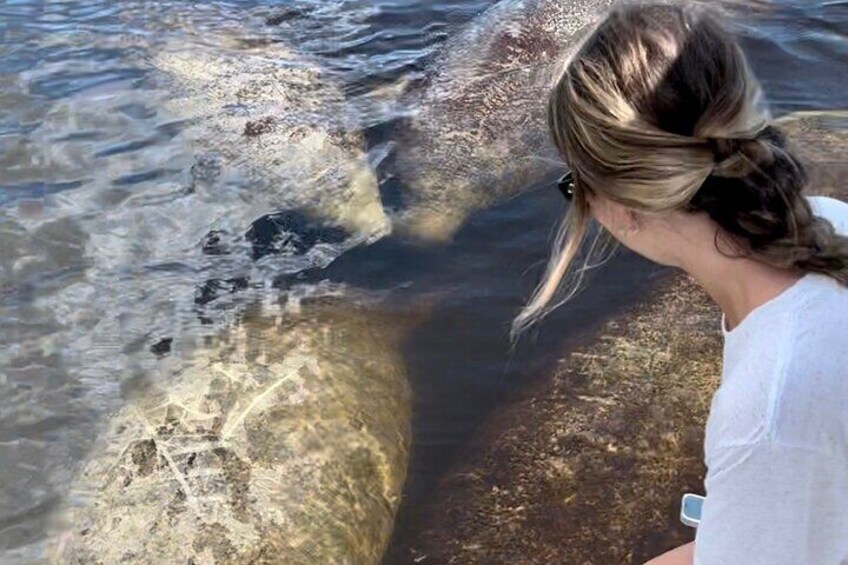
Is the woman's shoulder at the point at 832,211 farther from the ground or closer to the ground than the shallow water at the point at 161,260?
farther from the ground

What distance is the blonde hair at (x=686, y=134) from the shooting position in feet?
4.87

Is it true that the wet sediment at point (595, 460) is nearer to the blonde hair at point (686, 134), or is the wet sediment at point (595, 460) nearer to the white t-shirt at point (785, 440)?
the white t-shirt at point (785, 440)

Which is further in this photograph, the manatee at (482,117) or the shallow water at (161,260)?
the manatee at (482,117)

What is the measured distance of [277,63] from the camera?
618 centimetres

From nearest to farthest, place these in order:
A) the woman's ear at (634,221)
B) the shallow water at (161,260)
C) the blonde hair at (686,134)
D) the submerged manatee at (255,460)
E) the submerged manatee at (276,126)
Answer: the blonde hair at (686,134)
the woman's ear at (634,221)
the submerged manatee at (255,460)
the shallow water at (161,260)
the submerged manatee at (276,126)

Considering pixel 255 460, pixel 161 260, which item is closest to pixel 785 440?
pixel 255 460

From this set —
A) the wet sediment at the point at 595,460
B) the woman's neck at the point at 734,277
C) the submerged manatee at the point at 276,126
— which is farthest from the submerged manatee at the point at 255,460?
the woman's neck at the point at 734,277

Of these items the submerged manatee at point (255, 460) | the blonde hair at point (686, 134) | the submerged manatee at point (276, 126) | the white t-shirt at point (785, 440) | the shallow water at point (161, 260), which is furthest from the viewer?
the submerged manatee at point (276, 126)

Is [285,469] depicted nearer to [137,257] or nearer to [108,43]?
[137,257]

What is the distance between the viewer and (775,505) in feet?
4.60

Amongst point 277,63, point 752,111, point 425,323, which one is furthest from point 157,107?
point 752,111

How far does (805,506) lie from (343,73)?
5151 mm

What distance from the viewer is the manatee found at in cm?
482

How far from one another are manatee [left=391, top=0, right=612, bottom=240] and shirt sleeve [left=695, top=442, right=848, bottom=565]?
3.02 m
